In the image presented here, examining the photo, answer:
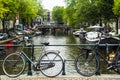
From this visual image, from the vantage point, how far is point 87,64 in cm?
1240

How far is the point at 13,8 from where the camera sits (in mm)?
70688

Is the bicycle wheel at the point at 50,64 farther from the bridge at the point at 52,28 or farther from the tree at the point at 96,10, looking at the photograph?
the bridge at the point at 52,28

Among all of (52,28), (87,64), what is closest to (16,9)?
(87,64)

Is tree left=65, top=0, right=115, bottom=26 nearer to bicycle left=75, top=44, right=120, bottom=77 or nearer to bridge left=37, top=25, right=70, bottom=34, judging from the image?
bridge left=37, top=25, right=70, bottom=34

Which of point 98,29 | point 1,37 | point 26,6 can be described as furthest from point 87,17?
point 1,37

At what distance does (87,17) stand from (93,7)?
157 inches

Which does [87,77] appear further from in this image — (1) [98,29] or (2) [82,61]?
(1) [98,29]

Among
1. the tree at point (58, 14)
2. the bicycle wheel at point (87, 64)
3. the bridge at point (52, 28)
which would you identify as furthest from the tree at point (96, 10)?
the tree at point (58, 14)

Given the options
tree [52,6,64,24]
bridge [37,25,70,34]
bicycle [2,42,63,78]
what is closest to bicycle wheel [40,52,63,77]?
bicycle [2,42,63,78]

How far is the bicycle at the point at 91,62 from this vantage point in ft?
39.7

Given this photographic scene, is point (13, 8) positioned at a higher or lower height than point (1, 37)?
higher

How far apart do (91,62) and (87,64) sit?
8.1 inches

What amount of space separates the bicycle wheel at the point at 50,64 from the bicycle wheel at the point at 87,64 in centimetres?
56

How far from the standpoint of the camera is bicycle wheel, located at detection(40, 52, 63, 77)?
1214 cm
